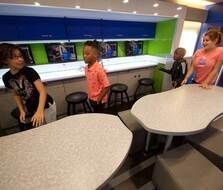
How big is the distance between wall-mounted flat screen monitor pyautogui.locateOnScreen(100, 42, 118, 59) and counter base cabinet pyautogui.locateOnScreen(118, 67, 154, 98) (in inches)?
24.1

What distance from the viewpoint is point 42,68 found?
2.38 metres

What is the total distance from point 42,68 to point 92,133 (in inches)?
78.2

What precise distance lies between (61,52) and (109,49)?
106 centimetres

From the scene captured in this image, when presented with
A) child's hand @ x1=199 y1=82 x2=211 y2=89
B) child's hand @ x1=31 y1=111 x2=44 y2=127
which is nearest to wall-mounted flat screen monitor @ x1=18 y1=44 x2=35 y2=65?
child's hand @ x1=31 y1=111 x2=44 y2=127

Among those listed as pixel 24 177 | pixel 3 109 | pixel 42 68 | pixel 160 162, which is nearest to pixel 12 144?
pixel 24 177

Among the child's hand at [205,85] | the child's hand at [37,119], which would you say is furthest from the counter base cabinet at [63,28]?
the child's hand at [205,85]

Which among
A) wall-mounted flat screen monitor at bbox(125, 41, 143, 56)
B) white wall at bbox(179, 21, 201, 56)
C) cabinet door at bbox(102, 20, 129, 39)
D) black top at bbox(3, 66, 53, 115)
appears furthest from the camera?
white wall at bbox(179, 21, 201, 56)

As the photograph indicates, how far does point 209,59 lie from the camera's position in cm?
172

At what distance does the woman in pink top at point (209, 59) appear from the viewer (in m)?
1.61

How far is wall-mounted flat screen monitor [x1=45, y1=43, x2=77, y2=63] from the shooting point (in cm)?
245

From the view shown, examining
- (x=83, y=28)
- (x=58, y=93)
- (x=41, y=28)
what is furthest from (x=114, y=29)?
(x=58, y=93)

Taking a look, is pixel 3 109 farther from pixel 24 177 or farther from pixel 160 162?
pixel 160 162

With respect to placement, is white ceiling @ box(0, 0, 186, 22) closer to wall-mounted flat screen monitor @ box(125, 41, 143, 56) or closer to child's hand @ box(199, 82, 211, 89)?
wall-mounted flat screen monitor @ box(125, 41, 143, 56)

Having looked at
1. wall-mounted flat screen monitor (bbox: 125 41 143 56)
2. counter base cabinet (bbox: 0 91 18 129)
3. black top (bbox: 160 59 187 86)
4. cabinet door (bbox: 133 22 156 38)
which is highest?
cabinet door (bbox: 133 22 156 38)
